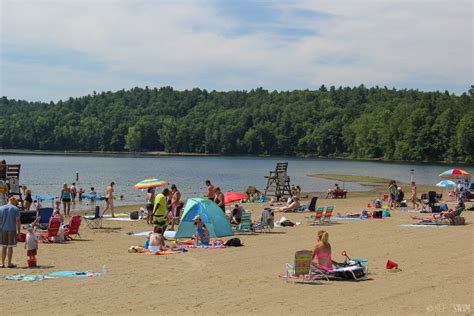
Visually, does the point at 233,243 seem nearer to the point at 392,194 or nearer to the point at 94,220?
the point at 94,220

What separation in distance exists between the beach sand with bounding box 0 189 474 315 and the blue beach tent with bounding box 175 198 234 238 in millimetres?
947

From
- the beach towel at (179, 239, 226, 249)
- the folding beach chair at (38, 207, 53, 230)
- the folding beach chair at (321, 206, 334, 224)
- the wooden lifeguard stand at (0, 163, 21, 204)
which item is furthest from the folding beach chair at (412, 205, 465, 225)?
the wooden lifeguard stand at (0, 163, 21, 204)

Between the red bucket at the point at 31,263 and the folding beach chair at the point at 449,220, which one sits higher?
the folding beach chair at the point at 449,220

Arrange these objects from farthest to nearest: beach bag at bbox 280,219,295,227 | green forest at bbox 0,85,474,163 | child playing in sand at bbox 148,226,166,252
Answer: green forest at bbox 0,85,474,163, beach bag at bbox 280,219,295,227, child playing in sand at bbox 148,226,166,252

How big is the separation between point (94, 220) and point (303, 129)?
140441 millimetres

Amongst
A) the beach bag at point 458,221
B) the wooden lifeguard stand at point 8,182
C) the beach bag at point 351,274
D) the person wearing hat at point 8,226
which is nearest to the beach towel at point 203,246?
the person wearing hat at point 8,226

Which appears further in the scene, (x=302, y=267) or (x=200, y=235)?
(x=200, y=235)

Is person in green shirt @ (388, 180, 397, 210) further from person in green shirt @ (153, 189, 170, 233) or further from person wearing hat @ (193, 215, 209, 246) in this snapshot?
person wearing hat @ (193, 215, 209, 246)

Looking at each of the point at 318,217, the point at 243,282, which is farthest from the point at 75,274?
the point at 318,217

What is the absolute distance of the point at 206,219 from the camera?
2042cm

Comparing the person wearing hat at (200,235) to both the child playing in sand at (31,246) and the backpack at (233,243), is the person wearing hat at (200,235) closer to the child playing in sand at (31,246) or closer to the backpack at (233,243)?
the backpack at (233,243)

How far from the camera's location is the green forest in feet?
417

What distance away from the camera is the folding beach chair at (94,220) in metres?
23.2

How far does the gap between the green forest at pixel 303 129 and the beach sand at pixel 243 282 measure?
4110 inches
